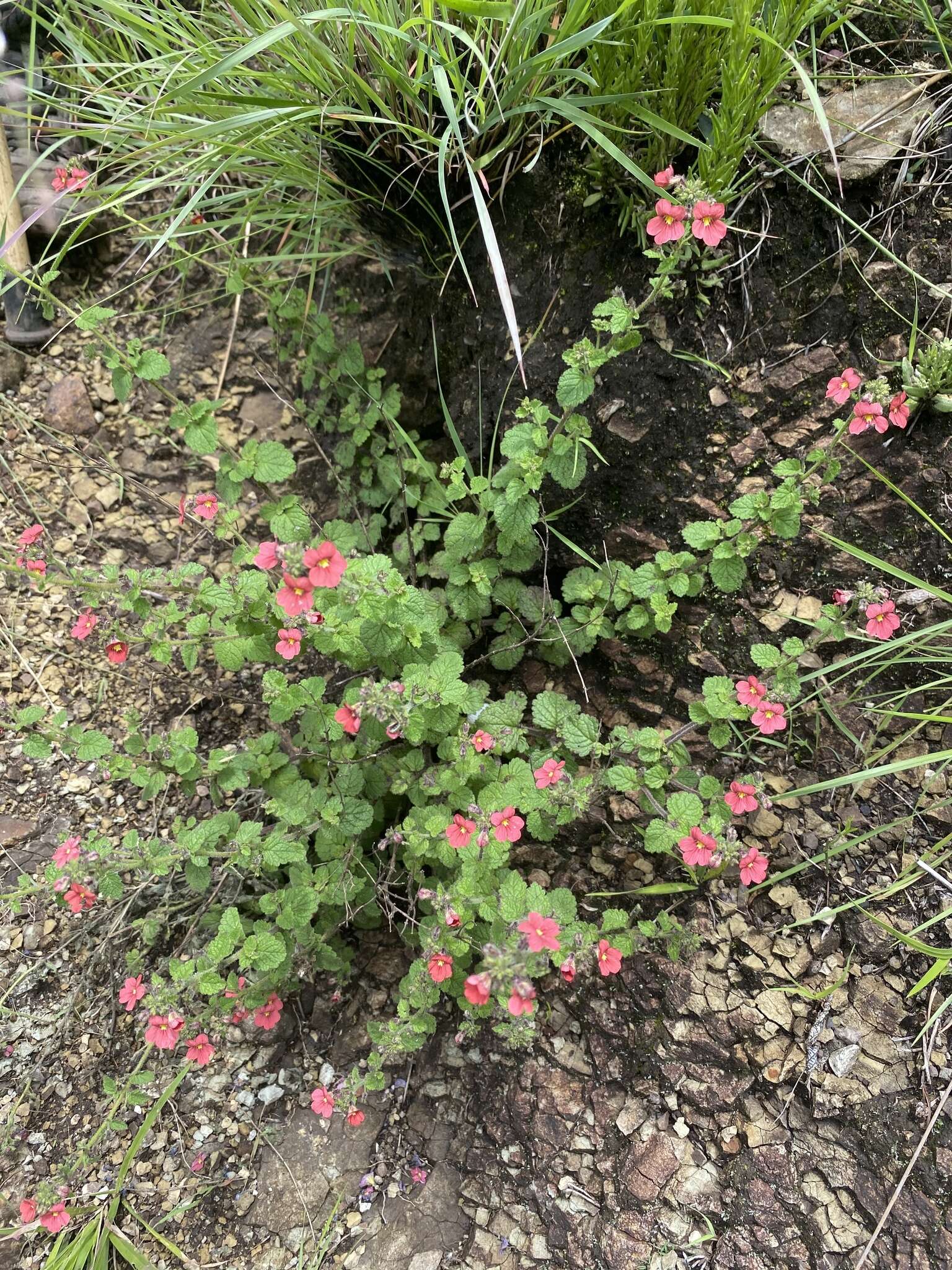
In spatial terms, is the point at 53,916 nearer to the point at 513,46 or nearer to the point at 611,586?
the point at 611,586

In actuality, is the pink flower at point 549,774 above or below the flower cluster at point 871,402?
below

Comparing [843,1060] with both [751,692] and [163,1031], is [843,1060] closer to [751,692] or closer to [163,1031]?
[751,692]

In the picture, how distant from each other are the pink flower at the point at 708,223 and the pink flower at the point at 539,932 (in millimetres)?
1433

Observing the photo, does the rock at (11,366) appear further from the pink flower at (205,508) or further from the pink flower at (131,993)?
the pink flower at (131,993)

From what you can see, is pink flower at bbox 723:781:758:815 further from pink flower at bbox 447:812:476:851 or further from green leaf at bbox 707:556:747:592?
pink flower at bbox 447:812:476:851

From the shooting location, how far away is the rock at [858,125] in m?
1.95

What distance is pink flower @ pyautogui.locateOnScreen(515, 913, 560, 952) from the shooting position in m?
1.52

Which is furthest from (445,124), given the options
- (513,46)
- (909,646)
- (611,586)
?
Result: (909,646)

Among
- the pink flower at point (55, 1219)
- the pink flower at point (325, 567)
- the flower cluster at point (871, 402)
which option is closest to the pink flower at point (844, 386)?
the flower cluster at point (871, 402)

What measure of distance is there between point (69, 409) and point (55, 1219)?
2465mm

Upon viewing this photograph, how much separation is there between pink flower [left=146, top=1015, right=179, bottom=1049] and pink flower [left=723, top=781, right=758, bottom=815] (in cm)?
140

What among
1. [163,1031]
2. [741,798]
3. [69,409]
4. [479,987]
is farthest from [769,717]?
[69,409]

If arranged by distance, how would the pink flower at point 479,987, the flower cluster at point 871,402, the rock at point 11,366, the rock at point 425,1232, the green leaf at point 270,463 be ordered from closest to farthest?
1. the pink flower at point 479,987
2. the flower cluster at point 871,402
3. the rock at point 425,1232
4. the green leaf at point 270,463
5. the rock at point 11,366

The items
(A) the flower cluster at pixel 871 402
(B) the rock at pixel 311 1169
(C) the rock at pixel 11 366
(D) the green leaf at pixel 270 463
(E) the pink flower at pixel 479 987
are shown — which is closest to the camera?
(E) the pink flower at pixel 479 987
